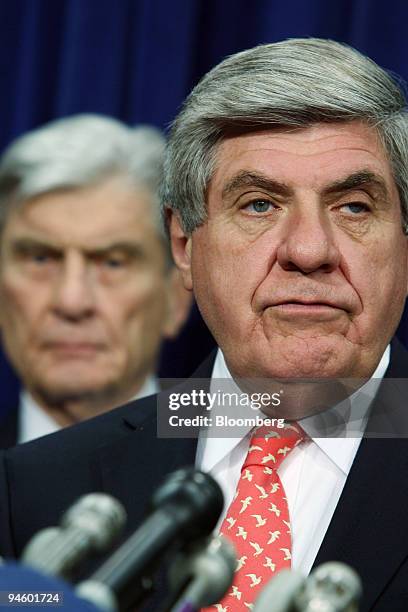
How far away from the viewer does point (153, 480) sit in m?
1.70

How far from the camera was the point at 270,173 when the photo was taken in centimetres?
165

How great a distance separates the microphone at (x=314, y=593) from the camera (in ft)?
2.77

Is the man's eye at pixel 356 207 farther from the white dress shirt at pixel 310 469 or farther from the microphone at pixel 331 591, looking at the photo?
the microphone at pixel 331 591

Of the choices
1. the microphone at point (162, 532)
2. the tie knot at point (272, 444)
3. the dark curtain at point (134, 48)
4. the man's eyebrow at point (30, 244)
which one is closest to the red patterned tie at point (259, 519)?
the tie knot at point (272, 444)

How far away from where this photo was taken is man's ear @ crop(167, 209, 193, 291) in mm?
1850

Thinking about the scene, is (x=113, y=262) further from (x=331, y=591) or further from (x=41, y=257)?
(x=331, y=591)

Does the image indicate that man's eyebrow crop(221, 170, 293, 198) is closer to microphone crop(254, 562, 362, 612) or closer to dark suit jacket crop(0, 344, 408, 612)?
dark suit jacket crop(0, 344, 408, 612)

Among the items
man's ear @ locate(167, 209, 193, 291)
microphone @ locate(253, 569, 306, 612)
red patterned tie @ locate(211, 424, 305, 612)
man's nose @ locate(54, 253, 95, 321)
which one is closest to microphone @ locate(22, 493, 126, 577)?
microphone @ locate(253, 569, 306, 612)

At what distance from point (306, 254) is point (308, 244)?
16mm

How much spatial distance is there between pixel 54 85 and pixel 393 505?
5.30ft

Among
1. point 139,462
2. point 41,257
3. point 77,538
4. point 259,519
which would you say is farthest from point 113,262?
point 77,538

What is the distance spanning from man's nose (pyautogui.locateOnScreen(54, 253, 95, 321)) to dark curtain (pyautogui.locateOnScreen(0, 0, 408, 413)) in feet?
0.72

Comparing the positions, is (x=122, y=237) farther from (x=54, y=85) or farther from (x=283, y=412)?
(x=283, y=412)

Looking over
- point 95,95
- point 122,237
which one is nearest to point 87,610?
point 122,237
